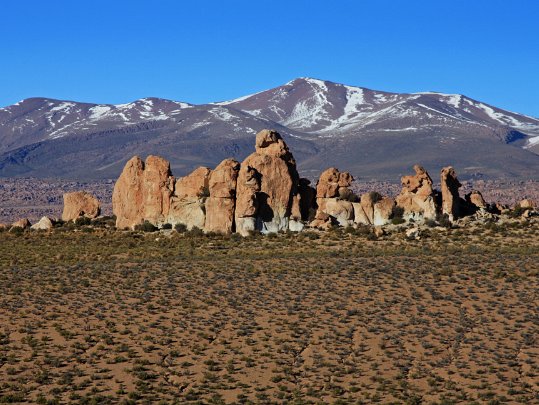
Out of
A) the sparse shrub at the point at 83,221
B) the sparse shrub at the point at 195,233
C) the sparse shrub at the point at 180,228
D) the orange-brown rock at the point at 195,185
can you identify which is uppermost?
the orange-brown rock at the point at 195,185

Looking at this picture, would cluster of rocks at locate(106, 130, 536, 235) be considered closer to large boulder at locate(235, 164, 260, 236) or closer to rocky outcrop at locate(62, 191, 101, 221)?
large boulder at locate(235, 164, 260, 236)

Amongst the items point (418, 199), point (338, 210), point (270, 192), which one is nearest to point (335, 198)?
point (338, 210)

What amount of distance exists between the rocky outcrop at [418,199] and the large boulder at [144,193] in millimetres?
17297

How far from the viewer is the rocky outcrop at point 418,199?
72.9 m

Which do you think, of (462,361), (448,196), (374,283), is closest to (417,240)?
(448,196)

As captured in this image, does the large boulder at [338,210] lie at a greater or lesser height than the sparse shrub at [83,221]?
greater

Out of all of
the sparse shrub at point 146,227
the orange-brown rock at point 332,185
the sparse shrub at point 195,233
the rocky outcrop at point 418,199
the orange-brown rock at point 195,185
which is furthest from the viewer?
the orange-brown rock at point 332,185

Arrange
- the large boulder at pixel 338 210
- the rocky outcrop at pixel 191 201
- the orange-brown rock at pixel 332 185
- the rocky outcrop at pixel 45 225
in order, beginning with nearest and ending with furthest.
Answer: the rocky outcrop at pixel 191 201 < the large boulder at pixel 338 210 < the orange-brown rock at pixel 332 185 < the rocky outcrop at pixel 45 225

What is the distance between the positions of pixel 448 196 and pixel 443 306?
2842 centimetres

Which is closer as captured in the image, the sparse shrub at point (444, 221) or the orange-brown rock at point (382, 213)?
the sparse shrub at point (444, 221)

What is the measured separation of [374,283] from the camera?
4962cm

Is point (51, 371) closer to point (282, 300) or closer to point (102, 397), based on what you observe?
point (102, 397)

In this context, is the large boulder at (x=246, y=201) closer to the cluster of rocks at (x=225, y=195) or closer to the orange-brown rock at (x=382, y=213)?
the cluster of rocks at (x=225, y=195)

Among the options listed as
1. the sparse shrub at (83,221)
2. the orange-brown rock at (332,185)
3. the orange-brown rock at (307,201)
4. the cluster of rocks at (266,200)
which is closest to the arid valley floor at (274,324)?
the cluster of rocks at (266,200)
